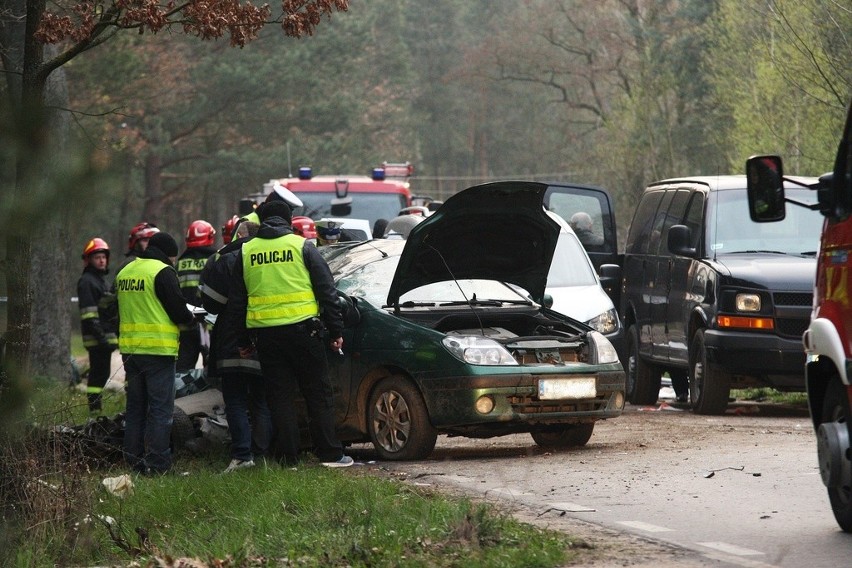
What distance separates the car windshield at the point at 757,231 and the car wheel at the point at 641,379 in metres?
2.34

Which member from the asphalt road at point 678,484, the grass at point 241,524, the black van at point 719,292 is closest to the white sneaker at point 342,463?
the asphalt road at point 678,484

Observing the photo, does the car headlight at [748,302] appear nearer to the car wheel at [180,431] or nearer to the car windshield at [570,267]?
the car windshield at [570,267]

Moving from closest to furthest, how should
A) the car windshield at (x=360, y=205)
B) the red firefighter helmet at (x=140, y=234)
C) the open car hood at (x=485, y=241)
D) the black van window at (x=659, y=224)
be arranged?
the open car hood at (x=485, y=241)
the red firefighter helmet at (x=140, y=234)
the black van window at (x=659, y=224)
the car windshield at (x=360, y=205)

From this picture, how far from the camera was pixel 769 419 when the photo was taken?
48.1ft

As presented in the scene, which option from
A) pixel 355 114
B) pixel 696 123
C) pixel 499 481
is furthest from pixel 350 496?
pixel 355 114

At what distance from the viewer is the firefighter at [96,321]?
15945mm

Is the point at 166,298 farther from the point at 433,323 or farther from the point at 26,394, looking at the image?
the point at 26,394

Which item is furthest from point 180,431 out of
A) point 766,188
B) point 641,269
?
point 641,269

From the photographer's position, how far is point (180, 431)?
479 inches

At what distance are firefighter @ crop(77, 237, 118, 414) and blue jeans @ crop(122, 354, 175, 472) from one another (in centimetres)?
429

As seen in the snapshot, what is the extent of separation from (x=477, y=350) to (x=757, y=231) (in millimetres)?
4681

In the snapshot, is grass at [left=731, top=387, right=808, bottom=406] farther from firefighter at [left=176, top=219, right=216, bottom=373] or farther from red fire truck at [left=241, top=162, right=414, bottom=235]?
red fire truck at [left=241, top=162, right=414, bottom=235]

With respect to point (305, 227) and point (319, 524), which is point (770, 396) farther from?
point (319, 524)

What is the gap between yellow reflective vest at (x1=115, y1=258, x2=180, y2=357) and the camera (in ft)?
37.6
